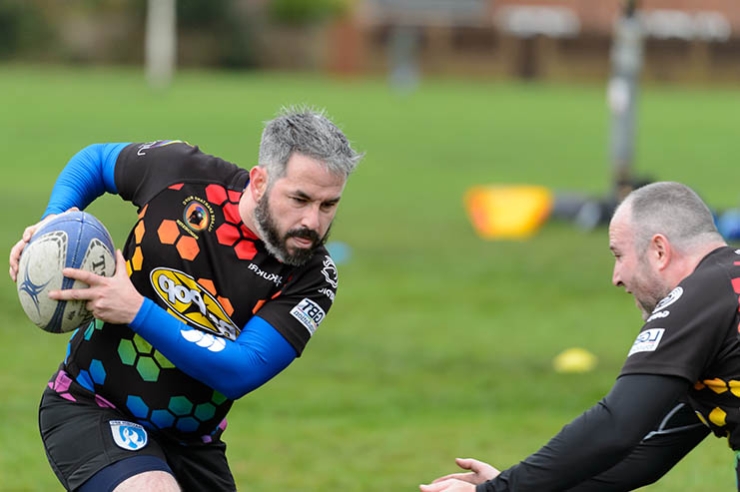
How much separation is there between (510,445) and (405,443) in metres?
0.73

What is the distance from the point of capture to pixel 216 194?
5375 millimetres

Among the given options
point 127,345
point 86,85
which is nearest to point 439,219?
point 127,345

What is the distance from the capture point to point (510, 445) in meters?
8.56

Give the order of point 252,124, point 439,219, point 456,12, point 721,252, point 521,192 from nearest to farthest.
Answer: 1. point 721,252
2. point 521,192
3. point 439,219
4. point 252,124
5. point 456,12

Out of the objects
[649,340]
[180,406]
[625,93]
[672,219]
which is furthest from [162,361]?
[625,93]

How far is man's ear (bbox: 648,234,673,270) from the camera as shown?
4.71 meters

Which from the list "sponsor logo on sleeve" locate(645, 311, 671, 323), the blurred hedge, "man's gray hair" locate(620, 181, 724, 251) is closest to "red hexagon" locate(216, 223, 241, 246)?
"man's gray hair" locate(620, 181, 724, 251)

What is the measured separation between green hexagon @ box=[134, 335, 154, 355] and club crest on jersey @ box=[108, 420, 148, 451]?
0.30m

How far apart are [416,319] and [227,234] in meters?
7.55

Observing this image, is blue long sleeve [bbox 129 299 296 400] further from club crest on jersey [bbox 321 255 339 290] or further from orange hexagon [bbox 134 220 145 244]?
orange hexagon [bbox 134 220 145 244]

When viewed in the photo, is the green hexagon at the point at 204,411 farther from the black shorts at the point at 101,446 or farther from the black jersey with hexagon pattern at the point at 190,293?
the black shorts at the point at 101,446

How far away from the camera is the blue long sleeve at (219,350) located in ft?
15.7

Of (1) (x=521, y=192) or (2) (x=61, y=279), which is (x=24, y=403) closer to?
(2) (x=61, y=279)

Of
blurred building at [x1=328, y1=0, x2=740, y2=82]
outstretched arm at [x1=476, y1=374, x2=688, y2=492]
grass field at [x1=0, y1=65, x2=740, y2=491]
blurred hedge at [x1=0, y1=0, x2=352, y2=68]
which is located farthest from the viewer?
blurred building at [x1=328, y1=0, x2=740, y2=82]
